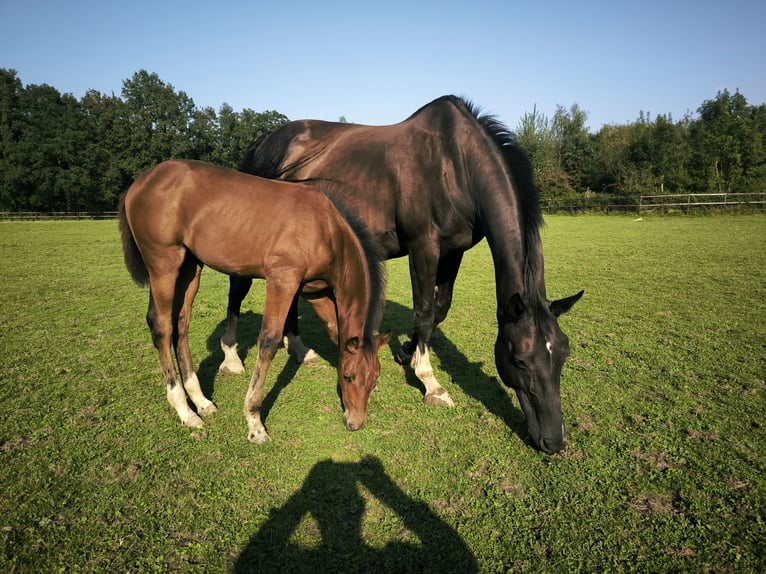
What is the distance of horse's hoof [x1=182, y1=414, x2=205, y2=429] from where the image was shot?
A: 3541 mm

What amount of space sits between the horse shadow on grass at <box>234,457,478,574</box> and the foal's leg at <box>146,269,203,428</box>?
1481mm

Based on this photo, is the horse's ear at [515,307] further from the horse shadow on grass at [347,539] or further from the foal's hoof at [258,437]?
the foal's hoof at [258,437]

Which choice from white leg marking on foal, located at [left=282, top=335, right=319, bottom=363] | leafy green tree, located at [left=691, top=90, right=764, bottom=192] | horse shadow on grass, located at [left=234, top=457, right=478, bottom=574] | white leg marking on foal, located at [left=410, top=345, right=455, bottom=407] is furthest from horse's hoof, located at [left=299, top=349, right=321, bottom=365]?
leafy green tree, located at [left=691, top=90, right=764, bottom=192]

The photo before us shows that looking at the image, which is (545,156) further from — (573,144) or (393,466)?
(393,466)

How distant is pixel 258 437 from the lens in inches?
Answer: 131

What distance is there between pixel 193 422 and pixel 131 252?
1777 mm

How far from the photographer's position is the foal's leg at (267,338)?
3340 mm

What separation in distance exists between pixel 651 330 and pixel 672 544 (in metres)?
4.34

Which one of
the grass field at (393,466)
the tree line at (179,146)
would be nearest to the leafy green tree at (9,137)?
the tree line at (179,146)

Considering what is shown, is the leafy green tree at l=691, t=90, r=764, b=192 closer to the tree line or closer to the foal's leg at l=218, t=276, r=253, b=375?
the tree line

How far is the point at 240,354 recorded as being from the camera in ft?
17.6

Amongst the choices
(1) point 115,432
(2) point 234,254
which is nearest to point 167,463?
(1) point 115,432

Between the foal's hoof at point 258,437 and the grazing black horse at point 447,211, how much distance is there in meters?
1.56

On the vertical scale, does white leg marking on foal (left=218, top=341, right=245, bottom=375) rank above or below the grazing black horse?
below
